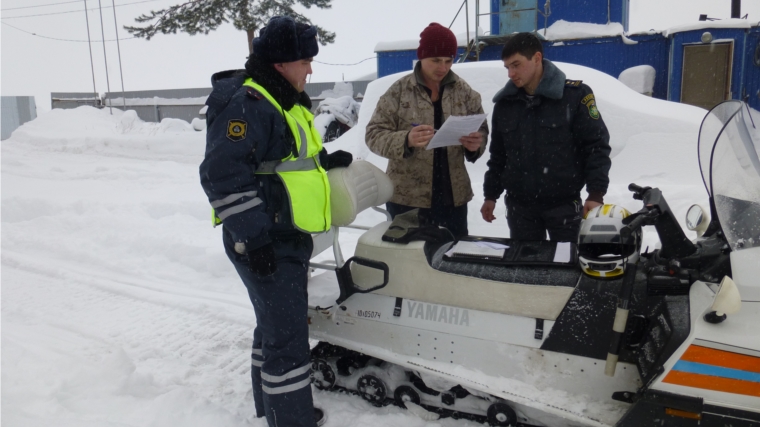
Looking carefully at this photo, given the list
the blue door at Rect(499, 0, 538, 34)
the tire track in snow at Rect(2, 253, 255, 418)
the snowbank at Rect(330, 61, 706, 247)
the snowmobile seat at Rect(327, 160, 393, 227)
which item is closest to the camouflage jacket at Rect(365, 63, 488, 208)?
the snowmobile seat at Rect(327, 160, 393, 227)

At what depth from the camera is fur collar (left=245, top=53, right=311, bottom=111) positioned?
223 cm

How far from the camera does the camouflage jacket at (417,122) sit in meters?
3.04

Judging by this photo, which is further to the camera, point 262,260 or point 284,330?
point 284,330

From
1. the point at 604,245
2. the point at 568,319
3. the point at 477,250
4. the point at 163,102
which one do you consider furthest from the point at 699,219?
the point at 163,102

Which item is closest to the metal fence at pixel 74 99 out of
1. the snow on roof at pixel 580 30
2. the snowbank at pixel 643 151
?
the snow on roof at pixel 580 30

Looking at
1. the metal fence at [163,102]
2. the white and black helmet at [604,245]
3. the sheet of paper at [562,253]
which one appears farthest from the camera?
the metal fence at [163,102]

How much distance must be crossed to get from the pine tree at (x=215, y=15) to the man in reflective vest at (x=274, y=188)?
1532 centimetres

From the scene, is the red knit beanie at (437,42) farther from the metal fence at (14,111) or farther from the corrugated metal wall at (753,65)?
the metal fence at (14,111)

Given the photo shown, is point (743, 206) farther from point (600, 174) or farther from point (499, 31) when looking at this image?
point (499, 31)

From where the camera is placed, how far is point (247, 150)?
82.8 inches

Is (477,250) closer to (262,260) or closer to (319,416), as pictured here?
(262,260)

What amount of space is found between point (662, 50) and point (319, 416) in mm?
13063

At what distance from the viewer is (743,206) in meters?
1.93

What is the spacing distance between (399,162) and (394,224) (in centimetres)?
57
